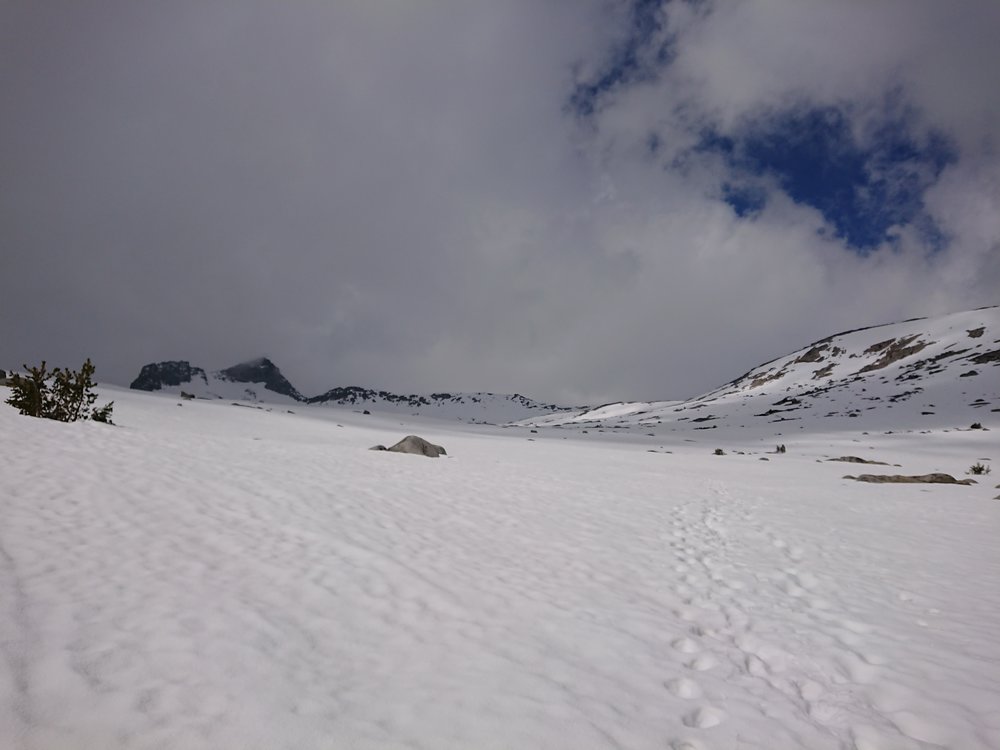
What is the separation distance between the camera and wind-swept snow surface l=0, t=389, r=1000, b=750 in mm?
3150

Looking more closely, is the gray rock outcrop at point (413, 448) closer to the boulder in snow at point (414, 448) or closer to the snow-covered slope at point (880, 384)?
the boulder in snow at point (414, 448)

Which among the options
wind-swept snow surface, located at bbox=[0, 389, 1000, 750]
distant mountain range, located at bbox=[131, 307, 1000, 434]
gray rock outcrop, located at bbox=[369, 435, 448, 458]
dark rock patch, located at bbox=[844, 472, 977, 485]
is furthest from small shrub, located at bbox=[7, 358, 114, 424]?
distant mountain range, located at bbox=[131, 307, 1000, 434]

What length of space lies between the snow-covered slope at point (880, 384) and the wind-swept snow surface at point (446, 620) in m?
53.6

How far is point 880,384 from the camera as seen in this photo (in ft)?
258

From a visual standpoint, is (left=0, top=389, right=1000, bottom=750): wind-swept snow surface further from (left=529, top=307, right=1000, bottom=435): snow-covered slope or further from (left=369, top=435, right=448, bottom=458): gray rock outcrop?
(left=529, top=307, right=1000, bottom=435): snow-covered slope

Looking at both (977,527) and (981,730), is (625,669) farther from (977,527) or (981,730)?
(977,527)

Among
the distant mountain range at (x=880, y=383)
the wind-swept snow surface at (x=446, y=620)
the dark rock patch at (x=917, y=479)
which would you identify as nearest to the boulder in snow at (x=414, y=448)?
the wind-swept snow surface at (x=446, y=620)

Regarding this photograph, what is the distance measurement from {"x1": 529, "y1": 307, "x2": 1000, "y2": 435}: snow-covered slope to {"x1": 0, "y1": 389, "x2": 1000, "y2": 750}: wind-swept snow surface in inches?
2111

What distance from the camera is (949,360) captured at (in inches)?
3191

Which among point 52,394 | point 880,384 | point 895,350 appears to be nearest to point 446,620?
point 52,394

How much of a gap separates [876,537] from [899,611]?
5144 millimetres

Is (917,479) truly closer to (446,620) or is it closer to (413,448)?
(413,448)

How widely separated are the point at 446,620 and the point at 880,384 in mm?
99780

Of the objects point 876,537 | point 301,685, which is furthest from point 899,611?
point 301,685
